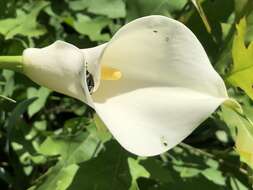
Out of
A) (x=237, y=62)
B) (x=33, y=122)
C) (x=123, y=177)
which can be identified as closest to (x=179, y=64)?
(x=237, y=62)

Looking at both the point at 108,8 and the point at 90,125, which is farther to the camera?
the point at 108,8

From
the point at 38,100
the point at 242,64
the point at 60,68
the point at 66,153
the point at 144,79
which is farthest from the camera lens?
the point at 38,100

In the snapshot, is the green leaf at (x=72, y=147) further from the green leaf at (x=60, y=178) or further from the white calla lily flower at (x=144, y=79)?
the white calla lily flower at (x=144, y=79)

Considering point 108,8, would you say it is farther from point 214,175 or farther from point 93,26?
point 214,175

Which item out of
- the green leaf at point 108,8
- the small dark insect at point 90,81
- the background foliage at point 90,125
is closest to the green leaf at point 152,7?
the background foliage at point 90,125

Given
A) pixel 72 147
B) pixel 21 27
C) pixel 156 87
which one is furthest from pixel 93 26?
pixel 156 87

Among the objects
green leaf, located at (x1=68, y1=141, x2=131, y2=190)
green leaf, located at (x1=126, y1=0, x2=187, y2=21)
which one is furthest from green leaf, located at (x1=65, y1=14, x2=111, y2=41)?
green leaf, located at (x1=68, y1=141, x2=131, y2=190)
